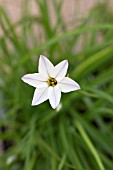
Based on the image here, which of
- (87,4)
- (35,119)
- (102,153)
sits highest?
(87,4)

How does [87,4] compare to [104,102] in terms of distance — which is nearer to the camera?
[104,102]

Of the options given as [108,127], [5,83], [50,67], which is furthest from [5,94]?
[50,67]

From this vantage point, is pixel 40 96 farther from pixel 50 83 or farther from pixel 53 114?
pixel 53 114

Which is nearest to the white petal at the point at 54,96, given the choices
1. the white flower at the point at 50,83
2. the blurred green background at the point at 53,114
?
the white flower at the point at 50,83

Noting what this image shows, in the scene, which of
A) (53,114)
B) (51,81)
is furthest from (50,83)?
(53,114)

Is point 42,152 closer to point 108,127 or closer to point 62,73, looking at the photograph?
point 108,127

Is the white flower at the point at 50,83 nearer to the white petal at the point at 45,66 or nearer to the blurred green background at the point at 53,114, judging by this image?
A: the white petal at the point at 45,66

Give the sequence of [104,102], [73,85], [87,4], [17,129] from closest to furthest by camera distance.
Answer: [73,85], [104,102], [17,129], [87,4]

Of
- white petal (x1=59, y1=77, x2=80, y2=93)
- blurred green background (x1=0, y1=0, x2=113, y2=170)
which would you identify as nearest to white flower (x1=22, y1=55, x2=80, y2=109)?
white petal (x1=59, y1=77, x2=80, y2=93)
